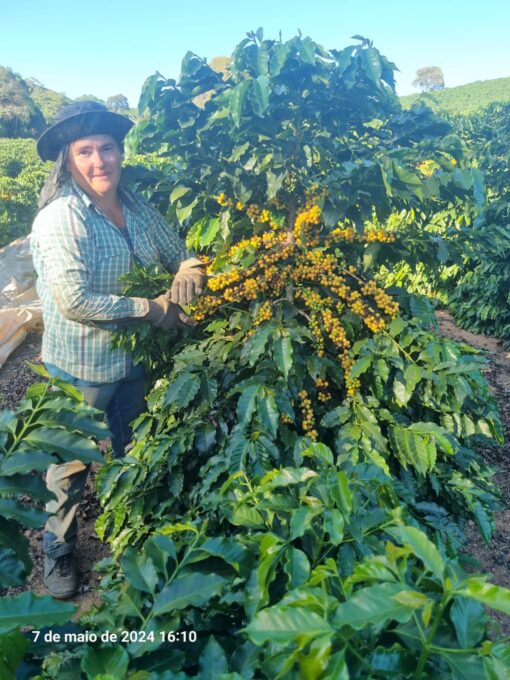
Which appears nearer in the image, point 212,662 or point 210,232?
point 212,662

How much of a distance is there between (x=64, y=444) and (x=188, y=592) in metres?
0.42

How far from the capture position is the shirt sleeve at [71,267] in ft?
7.65

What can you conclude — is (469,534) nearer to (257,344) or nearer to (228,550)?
(257,344)

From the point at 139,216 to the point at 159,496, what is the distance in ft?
4.97

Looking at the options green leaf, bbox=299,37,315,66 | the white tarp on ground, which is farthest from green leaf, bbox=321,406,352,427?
the white tarp on ground

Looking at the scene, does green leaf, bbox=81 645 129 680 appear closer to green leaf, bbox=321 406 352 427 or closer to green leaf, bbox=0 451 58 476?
green leaf, bbox=0 451 58 476

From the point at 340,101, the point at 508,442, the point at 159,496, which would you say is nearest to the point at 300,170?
the point at 340,101

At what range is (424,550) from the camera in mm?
792

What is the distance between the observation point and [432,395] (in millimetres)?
2043

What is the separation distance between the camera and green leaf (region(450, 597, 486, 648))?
74cm

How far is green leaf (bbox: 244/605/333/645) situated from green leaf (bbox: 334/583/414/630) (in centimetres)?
3

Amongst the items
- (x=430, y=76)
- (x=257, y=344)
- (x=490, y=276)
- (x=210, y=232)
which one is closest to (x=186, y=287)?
(x=210, y=232)

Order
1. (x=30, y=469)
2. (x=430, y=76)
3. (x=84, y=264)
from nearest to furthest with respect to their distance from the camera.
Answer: (x=30, y=469) < (x=84, y=264) < (x=430, y=76)

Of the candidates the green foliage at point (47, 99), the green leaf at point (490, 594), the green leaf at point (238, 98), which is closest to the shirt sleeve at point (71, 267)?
the green leaf at point (238, 98)
